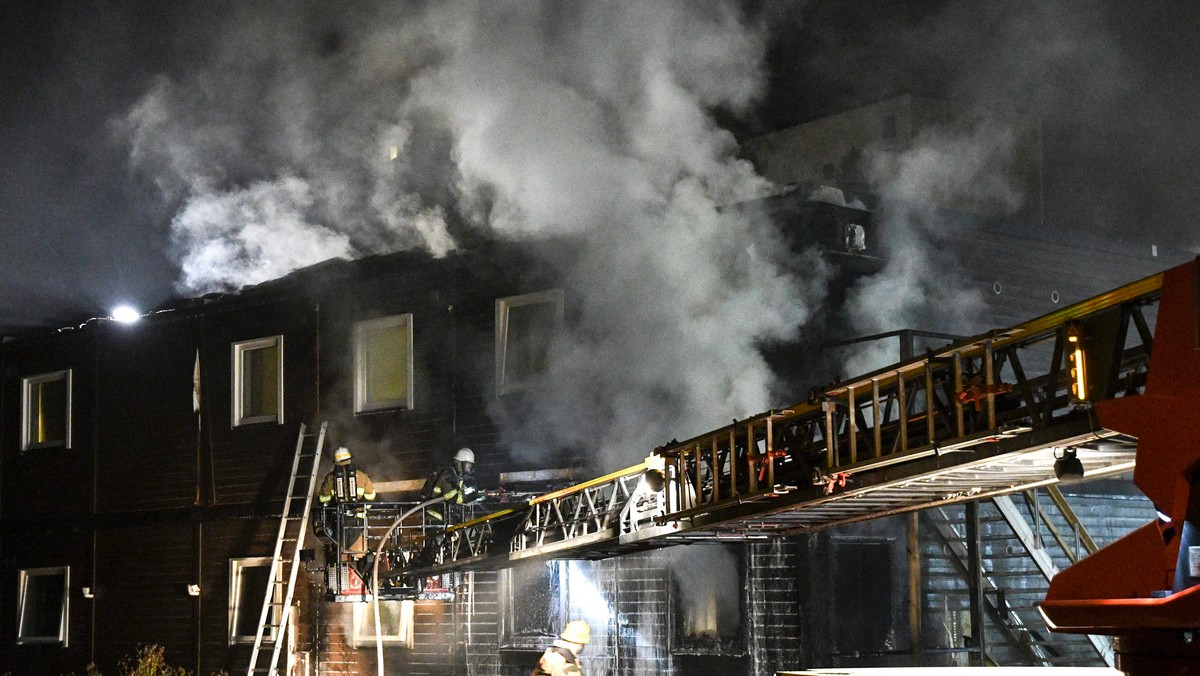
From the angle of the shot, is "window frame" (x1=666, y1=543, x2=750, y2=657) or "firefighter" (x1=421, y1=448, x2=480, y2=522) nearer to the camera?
"window frame" (x1=666, y1=543, x2=750, y2=657)

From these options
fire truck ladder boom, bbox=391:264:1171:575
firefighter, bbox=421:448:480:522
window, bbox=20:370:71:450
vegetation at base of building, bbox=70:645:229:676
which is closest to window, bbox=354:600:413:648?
firefighter, bbox=421:448:480:522

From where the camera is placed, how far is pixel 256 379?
19344 mm

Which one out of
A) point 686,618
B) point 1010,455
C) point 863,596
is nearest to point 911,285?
point 863,596

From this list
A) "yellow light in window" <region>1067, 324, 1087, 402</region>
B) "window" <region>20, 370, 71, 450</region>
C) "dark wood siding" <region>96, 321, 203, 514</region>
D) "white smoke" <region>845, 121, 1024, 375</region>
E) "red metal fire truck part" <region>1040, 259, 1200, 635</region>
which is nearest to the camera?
"red metal fire truck part" <region>1040, 259, 1200, 635</region>

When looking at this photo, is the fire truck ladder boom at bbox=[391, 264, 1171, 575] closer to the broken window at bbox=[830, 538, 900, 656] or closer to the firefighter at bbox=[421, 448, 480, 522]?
the firefighter at bbox=[421, 448, 480, 522]

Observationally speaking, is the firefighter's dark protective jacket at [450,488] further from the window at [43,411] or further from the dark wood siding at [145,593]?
the window at [43,411]

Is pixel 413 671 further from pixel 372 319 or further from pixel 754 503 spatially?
pixel 754 503

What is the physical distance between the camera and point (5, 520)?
22.2 meters

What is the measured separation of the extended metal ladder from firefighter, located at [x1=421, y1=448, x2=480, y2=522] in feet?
9.10

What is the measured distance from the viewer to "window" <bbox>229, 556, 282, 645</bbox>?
18375 mm

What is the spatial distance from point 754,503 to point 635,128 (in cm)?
729

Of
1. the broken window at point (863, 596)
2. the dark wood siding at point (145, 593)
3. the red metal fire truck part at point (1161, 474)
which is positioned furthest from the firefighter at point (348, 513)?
the red metal fire truck part at point (1161, 474)

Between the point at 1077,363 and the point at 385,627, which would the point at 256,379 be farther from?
the point at 1077,363

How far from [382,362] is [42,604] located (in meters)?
8.16
